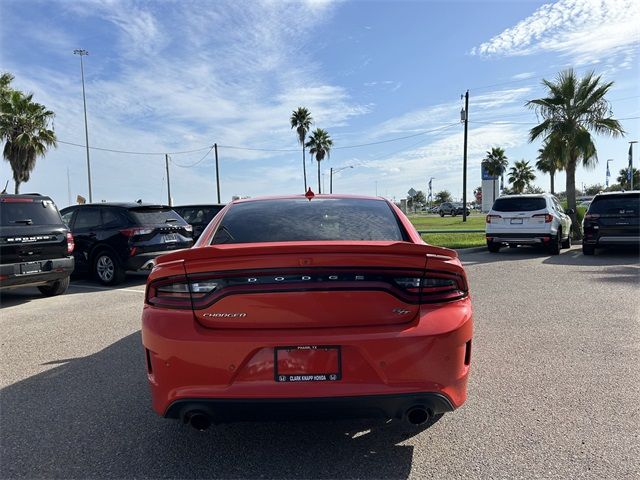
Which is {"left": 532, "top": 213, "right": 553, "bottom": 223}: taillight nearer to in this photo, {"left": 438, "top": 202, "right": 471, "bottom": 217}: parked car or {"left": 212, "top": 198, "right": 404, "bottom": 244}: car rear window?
{"left": 212, "top": 198, "right": 404, "bottom": 244}: car rear window

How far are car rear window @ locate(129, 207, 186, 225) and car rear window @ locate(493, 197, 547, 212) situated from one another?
8813mm

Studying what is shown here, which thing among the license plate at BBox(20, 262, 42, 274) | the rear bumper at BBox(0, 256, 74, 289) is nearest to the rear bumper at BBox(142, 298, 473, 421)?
the rear bumper at BBox(0, 256, 74, 289)

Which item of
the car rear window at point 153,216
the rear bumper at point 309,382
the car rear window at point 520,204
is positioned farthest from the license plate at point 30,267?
the car rear window at point 520,204

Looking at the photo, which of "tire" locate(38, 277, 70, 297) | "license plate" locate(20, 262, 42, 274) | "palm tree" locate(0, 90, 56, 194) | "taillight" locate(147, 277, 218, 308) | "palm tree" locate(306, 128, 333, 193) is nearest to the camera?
"taillight" locate(147, 277, 218, 308)

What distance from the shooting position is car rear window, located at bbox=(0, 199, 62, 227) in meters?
7.85

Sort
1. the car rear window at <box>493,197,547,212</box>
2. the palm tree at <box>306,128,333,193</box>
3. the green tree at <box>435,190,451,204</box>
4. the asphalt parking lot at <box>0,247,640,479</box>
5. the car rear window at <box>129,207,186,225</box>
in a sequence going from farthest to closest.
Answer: the green tree at <box>435,190,451,204</box> < the palm tree at <box>306,128,333,193</box> < the car rear window at <box>493,197,547,212</box> < the car rear window at <box>129,207,186,225</box> < the asphalt parking lot at <box>0,247,640,479</box>

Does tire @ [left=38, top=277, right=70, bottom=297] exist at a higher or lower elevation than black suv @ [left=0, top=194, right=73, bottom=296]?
lower

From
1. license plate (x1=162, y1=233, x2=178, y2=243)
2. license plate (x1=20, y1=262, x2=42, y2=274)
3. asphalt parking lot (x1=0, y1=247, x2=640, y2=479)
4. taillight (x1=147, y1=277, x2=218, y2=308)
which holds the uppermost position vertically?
taillight (x1=147, y1=277, x2=218, y2=308)

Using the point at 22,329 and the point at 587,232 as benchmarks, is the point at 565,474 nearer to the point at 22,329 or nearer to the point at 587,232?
the point at 22,329

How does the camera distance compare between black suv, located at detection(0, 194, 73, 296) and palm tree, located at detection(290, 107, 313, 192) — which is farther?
palm tree, located at detection(290, 107, 313, 192)

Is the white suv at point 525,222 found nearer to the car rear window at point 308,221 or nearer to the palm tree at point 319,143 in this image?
the car rear window at point 308,221

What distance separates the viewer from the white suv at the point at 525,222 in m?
13.4

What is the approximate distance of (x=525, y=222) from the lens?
13.6 m

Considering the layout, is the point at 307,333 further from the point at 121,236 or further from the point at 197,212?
the point at 197,212
